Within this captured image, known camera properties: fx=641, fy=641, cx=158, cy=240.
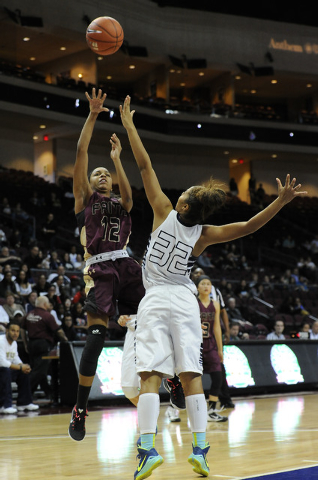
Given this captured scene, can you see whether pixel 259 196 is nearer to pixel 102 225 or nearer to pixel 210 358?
pixel 210 358

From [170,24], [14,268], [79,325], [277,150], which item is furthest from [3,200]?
[277,150]

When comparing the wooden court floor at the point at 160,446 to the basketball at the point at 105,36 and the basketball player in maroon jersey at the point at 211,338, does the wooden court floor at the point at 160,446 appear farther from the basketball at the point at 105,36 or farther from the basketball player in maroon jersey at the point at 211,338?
the basketball at the point at 105,36

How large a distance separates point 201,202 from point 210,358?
185 inches

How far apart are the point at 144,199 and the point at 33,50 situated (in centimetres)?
847

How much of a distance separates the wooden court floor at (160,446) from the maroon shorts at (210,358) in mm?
677

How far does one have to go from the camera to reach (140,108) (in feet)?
92.5

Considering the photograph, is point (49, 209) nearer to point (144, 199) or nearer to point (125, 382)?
point (144, 199)

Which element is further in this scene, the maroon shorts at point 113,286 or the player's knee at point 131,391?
the player's knee at point 131,391

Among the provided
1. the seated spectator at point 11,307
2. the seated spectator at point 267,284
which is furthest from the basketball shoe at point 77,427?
the seated spectator at point 267,284

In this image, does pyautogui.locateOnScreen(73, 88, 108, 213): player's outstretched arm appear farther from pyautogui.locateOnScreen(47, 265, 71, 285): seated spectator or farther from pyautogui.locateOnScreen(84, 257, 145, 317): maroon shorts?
pyautogui.locateOnScreen(47, 265, 71, 285): seated spectator

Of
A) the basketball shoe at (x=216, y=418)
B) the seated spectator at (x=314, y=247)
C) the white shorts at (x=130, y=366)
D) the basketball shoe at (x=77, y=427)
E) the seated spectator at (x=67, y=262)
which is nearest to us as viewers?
the basketball shoe at (x=77, y=427)

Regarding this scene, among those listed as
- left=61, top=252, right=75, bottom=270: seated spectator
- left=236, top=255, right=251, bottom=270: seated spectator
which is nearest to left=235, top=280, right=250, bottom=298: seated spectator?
left=236, top=255, right=251, bottom=270: seated spectator

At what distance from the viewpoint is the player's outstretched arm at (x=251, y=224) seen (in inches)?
166

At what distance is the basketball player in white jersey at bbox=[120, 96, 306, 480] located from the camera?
4035 millimetres
